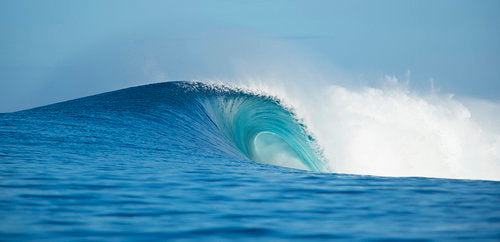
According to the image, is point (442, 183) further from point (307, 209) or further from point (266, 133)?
point (266, 133)

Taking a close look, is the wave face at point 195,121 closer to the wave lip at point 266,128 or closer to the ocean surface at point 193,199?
the wave lip at point 266,128

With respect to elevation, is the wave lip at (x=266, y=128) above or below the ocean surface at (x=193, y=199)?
above

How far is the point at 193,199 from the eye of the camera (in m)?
4.01

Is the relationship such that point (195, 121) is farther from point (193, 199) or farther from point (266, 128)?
point (193, 199)

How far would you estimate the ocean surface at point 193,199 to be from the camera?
10.0ft

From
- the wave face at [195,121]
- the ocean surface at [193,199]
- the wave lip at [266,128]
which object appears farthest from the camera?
the wave lip at [266,128]

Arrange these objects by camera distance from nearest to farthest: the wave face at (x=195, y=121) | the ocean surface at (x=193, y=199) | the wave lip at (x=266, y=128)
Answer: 1. the ocean surface at (x=193, y=199)
2. the wave face at (x=195, y=121)
3. the wave lip at (x=266, y=128)

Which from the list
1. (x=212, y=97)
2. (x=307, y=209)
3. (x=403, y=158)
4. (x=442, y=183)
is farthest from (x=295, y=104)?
(x=307, y=209)

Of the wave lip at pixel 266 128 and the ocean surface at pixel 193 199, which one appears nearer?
the ocean surface at pixel 193 199

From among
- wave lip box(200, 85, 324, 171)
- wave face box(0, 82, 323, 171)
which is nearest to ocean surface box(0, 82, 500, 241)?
wave face box(0, 82, 323, 171)

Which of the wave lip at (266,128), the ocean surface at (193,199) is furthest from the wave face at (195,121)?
the ocean surface at (193,199)

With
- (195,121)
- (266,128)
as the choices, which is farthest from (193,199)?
(266,128)

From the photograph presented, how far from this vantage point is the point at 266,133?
1702 cm

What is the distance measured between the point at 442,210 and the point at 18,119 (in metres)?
9.31
